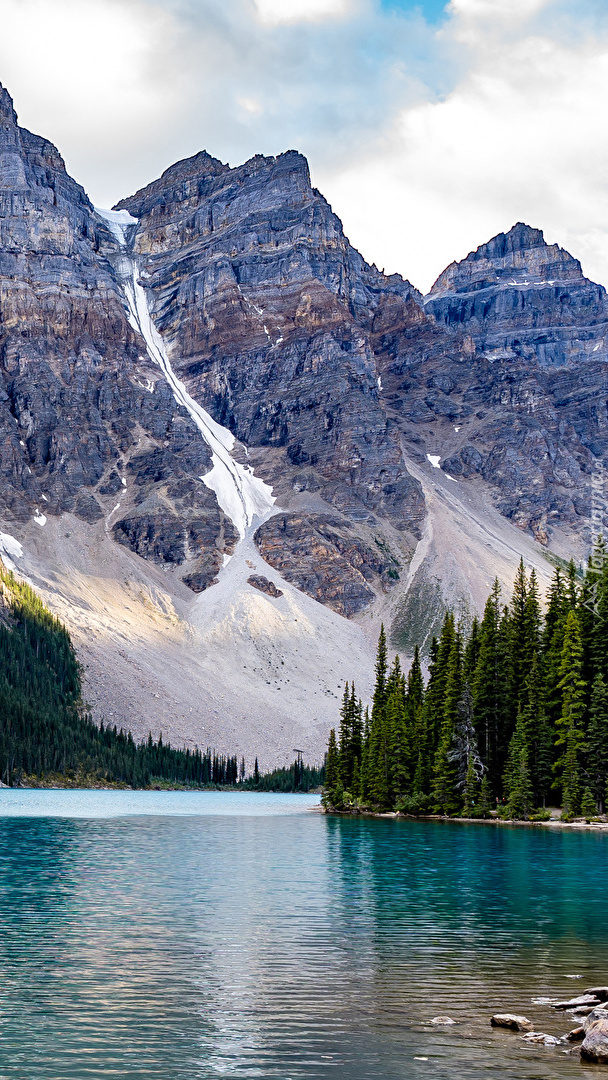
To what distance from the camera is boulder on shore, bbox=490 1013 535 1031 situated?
2138 cm

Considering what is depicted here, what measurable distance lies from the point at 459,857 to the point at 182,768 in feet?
477

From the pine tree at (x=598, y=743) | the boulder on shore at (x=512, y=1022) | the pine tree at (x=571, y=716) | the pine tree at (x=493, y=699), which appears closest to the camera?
the boulder on shore at (x=512, y=1022)

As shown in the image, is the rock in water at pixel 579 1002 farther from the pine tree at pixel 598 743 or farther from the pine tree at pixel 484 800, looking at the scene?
the pine tree at pixel 484 800

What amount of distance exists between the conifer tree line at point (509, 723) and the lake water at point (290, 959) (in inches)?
844

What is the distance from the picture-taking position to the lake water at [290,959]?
19547 mm

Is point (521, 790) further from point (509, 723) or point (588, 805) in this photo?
point (509, 723)

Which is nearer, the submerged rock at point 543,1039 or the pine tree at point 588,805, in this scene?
the submerged rock at point 543,1039

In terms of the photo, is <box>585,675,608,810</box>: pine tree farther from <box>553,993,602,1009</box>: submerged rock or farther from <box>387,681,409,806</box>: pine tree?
<box>553,993,602,1009</box>: submerged rock

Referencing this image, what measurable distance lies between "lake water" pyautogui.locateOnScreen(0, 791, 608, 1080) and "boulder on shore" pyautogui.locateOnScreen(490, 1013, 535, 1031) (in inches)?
10.0

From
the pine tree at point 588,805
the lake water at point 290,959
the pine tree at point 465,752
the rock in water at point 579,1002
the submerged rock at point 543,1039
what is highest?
the pine tree at point 465,752

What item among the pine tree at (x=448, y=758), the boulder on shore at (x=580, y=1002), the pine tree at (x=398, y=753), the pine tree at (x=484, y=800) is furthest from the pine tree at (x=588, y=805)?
the boulder on shore at (x=580, y=1002)

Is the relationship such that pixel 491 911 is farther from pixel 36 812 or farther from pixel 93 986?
pixel 36 812

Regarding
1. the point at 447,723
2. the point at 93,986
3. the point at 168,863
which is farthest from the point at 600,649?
the point at 93,986

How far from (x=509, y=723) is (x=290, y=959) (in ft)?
222
